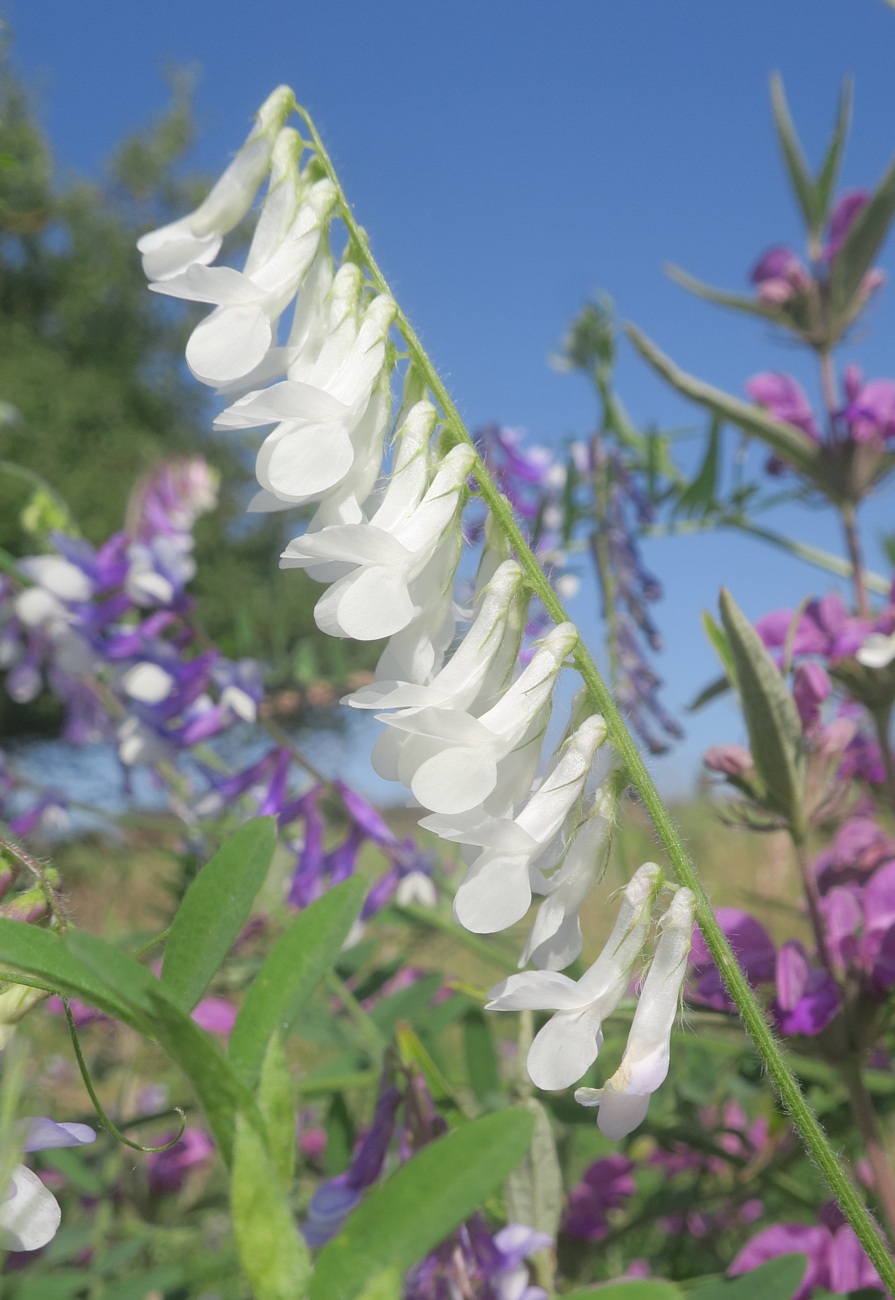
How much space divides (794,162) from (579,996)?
3.08 ft

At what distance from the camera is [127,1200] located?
1043 mm

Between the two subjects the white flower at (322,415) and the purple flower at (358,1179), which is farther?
the purple flower at (358,1179)

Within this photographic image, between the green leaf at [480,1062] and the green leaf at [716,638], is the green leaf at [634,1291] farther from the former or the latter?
the green leaf at [480,1062]

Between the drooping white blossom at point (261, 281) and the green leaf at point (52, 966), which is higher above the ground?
the drooping white blossom at point (261, 281)

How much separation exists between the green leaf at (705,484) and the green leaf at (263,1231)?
0.91 meters

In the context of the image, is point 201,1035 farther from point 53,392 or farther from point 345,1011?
point 53,392

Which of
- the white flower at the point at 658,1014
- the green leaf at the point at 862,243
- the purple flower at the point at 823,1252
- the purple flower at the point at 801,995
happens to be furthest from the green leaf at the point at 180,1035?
the green leaf at the point at 862,243

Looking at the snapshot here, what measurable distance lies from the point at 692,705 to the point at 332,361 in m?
0.60

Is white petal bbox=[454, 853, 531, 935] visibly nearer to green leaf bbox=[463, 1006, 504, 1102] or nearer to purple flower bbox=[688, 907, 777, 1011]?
purple flower bbox=[688, 907, 777, 1011]

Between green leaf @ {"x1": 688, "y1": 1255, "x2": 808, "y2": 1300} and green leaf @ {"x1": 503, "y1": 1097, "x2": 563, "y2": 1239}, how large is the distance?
0.32 ft

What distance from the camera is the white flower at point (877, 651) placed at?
0.77 m

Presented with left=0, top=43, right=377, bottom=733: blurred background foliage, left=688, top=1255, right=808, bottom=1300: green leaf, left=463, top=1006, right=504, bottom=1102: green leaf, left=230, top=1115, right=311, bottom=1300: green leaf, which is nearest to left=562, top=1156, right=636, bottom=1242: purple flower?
left=463, top=1006, right=504, bottom=1102: green leaf

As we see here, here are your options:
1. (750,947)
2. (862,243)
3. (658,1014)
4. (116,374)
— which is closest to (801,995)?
(750,947)

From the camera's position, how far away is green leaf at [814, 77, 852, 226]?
3.06 ft
